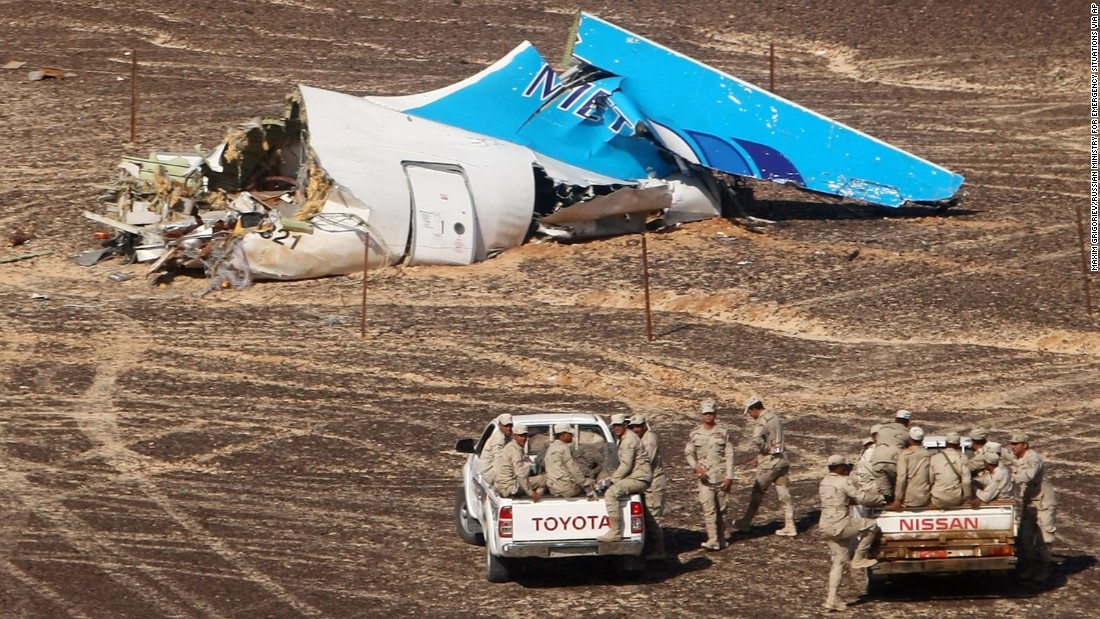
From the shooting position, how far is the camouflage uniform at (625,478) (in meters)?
13.8

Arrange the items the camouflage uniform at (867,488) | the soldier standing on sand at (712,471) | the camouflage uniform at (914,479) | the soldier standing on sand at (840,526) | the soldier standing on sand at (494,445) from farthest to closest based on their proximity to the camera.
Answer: the soldier standing on sand at (712,471), the soldier standing on sand at (494,445), the camouflage uniform at (914,479), the camouflage uniform at (867,488), the soldier standing on sand at (840,526)

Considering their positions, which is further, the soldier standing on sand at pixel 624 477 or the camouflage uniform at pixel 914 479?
the soldier standing on sand at pixel 624 477

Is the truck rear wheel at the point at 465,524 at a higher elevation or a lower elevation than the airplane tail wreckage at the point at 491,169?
lower

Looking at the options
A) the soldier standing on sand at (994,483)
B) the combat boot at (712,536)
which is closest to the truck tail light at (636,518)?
the combat boot at (712,536)

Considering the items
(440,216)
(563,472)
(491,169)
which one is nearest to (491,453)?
(563,472)

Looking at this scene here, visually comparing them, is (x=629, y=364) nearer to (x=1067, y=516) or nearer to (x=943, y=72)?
(x=1067, y=516)

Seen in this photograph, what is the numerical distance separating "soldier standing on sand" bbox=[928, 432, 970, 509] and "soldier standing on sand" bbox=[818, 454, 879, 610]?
68 cm

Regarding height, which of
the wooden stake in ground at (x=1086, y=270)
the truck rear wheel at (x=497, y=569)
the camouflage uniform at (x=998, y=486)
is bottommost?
the truck rear wheel at (x=497, y=569)

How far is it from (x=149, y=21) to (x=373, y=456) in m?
23.1

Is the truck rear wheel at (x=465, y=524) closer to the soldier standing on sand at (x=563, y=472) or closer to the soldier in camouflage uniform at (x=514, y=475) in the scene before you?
the soldier in camouflage uniform at (x=514, y=475)

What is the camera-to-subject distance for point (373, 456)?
18.4 metres

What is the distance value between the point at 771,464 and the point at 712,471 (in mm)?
724

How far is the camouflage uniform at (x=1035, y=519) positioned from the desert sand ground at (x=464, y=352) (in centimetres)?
29

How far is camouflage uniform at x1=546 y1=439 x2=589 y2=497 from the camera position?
45.9ft
